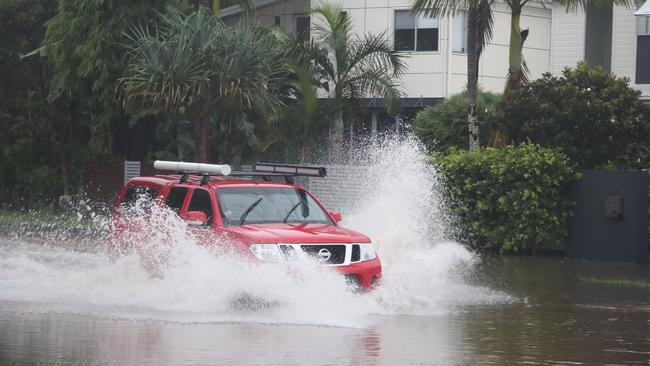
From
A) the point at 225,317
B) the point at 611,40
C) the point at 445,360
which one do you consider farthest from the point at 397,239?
the point at 611,40

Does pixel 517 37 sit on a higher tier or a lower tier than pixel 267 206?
higher

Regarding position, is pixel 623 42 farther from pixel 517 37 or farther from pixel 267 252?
pixel 267 252

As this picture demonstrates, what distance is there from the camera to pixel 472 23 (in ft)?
81.4

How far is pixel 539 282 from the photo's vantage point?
1897 centimetres

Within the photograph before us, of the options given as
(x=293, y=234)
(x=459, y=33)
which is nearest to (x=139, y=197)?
(x=293, y=234)

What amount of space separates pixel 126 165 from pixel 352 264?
21043 millimetres

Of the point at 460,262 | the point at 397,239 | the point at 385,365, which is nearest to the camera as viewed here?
the point at 385,365

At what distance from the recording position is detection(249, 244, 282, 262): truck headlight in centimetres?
1360

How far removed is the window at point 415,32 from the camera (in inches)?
1425

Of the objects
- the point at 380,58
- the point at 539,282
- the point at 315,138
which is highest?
the point at 380,58

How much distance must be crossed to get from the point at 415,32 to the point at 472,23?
38.3 feet

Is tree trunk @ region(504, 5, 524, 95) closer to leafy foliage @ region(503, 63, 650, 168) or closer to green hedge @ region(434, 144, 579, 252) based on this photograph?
leafy foliage @ region(503, 63, 650, 168)

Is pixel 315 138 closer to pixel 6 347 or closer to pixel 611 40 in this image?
pixel 611 40

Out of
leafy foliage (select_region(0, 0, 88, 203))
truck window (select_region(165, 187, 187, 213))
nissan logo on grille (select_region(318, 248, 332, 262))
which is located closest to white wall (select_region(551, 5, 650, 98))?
leafy foliage (select_region(0, 0, 88, 203))
